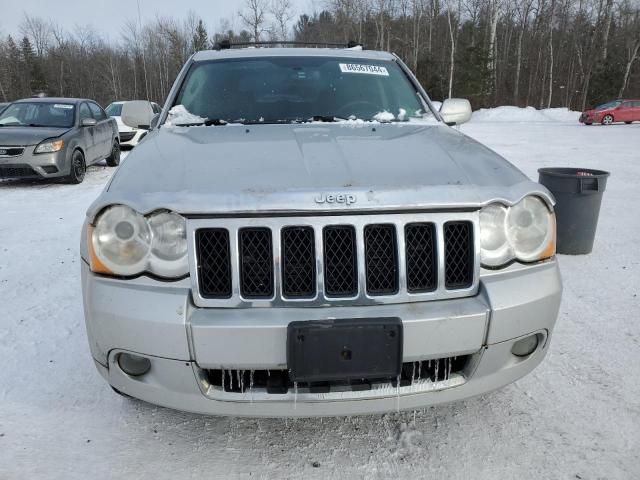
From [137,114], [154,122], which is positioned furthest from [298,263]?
[137,114]

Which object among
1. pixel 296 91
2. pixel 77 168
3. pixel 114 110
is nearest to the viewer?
pixel 296 91

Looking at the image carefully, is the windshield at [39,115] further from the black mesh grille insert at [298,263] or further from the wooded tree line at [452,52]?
the wooded tree line at [452,52]

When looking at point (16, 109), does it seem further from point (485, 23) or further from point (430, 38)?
point (485, 23)

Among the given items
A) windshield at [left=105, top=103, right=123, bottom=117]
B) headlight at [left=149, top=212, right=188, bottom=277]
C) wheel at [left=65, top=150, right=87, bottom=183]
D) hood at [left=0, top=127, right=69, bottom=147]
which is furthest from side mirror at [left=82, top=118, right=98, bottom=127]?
headlight at [left=149, top=212, right=188, bottom=277]

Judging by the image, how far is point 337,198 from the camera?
1711 millimetres

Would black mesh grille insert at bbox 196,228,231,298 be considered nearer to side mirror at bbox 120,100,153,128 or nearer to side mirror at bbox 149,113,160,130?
side mirror at bbox 149,113,160,130

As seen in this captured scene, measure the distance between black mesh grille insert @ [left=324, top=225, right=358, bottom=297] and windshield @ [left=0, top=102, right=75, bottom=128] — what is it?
8.92m

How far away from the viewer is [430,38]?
4909 centimetres

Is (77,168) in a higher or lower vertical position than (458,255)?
lower

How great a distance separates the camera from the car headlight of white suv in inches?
73.5

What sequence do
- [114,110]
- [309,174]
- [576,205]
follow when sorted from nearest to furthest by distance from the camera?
[309,174], [576,205], [114,110]

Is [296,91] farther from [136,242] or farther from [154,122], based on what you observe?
[136,242]

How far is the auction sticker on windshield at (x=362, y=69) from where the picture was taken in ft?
10.7

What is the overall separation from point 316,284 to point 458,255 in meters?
0.56
